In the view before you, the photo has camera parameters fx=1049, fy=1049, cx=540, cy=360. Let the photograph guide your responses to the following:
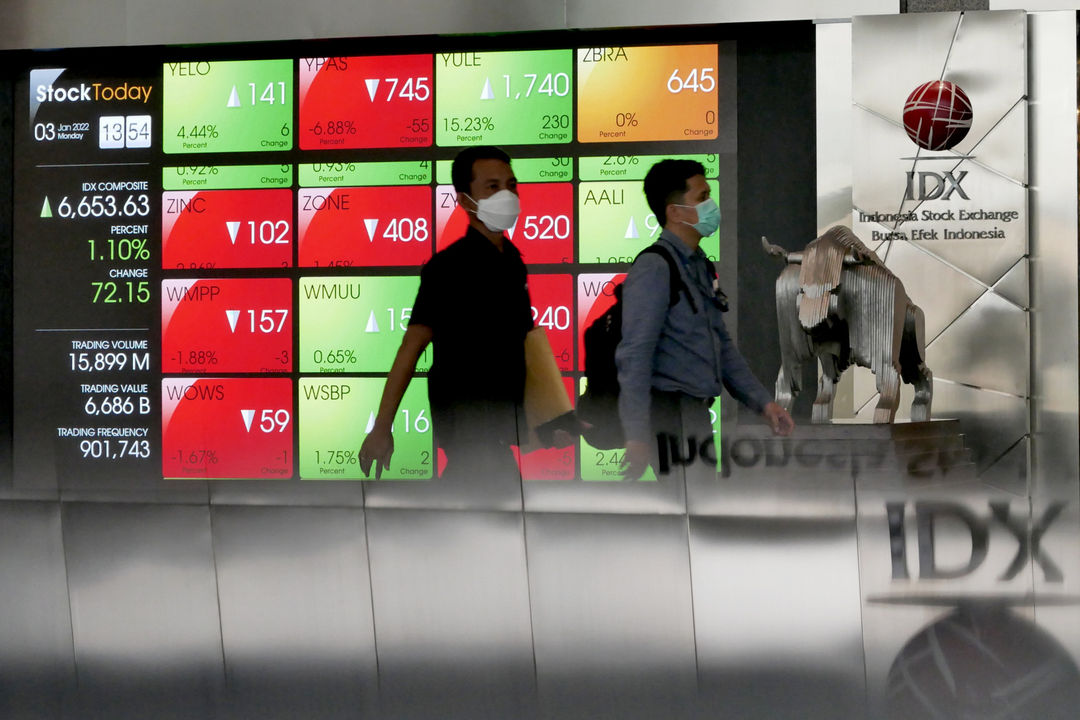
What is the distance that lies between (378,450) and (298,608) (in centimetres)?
60

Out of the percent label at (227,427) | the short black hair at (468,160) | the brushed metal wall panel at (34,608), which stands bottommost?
the brushed metal wall panel at (34,608)

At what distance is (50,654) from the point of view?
3.62 metres

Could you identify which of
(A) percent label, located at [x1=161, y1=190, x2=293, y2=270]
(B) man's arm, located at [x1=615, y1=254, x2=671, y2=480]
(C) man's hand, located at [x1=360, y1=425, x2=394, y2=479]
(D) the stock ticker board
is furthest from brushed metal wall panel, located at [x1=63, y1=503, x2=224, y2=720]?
(B) man's arm, located at [x1=615, y1=254, x2=671, y2=480]

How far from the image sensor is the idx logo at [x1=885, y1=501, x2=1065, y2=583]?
320 cm

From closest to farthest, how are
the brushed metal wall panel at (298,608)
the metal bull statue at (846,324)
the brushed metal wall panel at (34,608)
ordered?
1. the metal bull statue at (846,324)
2. the brushed metal wall panel at (298,608)
3. the brushed metal wall panel at (34,608)

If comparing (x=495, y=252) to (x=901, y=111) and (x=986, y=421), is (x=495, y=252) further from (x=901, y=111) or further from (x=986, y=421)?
(x=986, y=421)

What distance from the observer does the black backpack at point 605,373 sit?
327cm

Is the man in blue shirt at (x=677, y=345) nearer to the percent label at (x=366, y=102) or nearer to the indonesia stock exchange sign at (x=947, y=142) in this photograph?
the indonesia stock exchange sign at (x=947, y=142)

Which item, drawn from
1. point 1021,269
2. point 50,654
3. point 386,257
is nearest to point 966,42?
point 1021,269

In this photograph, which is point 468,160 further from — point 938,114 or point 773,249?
point 938,114

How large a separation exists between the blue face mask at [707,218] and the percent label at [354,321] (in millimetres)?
914

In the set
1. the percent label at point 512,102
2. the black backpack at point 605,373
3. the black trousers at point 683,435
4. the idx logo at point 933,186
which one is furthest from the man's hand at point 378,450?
the idx logo at point 933,186

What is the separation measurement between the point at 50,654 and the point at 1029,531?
325 cm

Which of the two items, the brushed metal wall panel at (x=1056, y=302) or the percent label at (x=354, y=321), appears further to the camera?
the percent label at (x=354, y=321)
